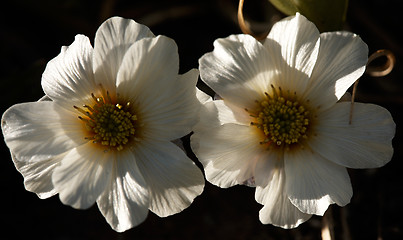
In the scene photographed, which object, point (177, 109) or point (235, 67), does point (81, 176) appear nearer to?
point (177, 109)

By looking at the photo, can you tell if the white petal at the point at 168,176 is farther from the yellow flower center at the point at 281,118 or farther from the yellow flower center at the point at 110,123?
the yellow flower center at the point at 281,118

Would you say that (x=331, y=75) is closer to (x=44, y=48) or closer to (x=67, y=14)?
(x=67, y=14)

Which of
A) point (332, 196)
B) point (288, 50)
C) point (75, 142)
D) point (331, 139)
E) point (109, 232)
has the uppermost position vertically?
point (288, 50)

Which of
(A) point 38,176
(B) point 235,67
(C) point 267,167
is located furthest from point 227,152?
(A) point 38,176

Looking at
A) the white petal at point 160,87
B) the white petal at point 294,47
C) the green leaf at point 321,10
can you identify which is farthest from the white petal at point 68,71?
the green leaf at point 321,10

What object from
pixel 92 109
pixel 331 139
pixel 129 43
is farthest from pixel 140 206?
pixel 331 139
